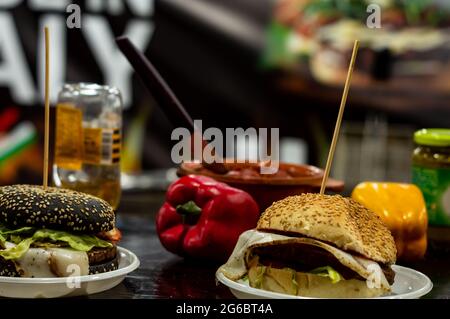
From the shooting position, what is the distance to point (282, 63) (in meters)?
5.27

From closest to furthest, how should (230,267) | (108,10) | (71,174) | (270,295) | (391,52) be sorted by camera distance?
(270,295) < (230,267) < (71,174) < (108,10) < (391,52)

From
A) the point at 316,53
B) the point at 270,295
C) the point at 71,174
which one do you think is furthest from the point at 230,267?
the point at 316,53

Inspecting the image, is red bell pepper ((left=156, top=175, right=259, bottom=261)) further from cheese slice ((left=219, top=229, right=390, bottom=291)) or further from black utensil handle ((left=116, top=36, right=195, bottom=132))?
cheese slice ((left=219, top=229, right=390, bottom=291))

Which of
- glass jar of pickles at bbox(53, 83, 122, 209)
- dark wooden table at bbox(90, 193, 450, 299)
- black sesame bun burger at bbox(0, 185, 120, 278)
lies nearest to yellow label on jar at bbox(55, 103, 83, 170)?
glass jar of pickles at bbox(53, 83, 122, 209)

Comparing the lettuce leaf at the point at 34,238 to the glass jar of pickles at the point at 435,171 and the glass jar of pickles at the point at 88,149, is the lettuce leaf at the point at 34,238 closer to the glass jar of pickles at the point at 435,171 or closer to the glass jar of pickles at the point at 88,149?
the glass jar of pickles at the point at 88,149

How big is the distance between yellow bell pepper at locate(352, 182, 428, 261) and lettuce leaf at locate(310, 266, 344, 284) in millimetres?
487

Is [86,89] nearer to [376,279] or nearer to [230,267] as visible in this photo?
[230,267]

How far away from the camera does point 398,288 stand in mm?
1587

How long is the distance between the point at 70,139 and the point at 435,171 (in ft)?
3.18

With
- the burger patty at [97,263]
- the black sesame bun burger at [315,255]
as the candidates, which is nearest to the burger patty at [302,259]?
the black sesame bun burger at [315,255]

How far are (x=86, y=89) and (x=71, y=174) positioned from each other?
25 cm

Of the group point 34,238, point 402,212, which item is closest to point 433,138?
point 402,212

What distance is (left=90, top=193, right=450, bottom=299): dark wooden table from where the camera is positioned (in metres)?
1.52

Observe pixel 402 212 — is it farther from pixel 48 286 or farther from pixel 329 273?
pixel 48 286
